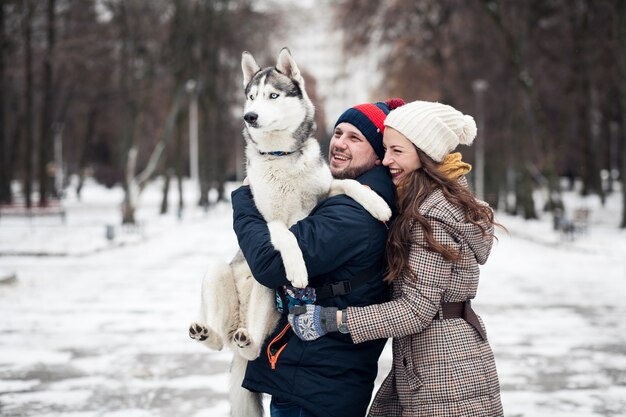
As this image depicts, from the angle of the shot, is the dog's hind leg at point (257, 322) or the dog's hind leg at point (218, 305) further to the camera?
the dog's hind leg at point (218, 305)

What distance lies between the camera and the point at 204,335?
3604mm

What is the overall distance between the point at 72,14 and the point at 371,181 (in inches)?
1436

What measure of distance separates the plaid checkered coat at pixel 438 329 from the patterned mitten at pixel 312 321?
0.25 feet

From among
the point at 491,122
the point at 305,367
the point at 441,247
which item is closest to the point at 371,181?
the point at 441,247

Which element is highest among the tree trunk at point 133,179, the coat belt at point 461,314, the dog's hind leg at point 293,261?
the dog's hind leg at point 293,261

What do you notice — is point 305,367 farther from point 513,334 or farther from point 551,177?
point 551,177

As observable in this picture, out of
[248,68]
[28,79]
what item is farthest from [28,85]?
[248,68]

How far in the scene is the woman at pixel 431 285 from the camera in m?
3.17

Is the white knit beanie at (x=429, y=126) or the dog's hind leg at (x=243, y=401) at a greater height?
the white knit beanie at (x=429, y=126)

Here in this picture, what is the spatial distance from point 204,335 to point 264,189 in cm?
74

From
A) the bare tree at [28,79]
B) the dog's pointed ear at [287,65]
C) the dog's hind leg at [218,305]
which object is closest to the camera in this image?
the dog's hind leg at [218,305]

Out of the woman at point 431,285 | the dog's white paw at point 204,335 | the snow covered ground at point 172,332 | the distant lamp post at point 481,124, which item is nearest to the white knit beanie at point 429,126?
the woman at point 431,285

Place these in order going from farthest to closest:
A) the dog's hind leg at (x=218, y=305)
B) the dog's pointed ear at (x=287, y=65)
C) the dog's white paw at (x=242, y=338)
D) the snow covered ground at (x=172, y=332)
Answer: the snow covered ground at (x=172, y=332)
the dog's pointed ear at (x=287, y=65)
the dog's hind leg at (x=218, y=305)
the dog's white paw at (x=242, y=338)

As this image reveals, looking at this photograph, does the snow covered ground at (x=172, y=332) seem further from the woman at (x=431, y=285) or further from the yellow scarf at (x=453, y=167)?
the yellow scarf at (x=453, y=167)
